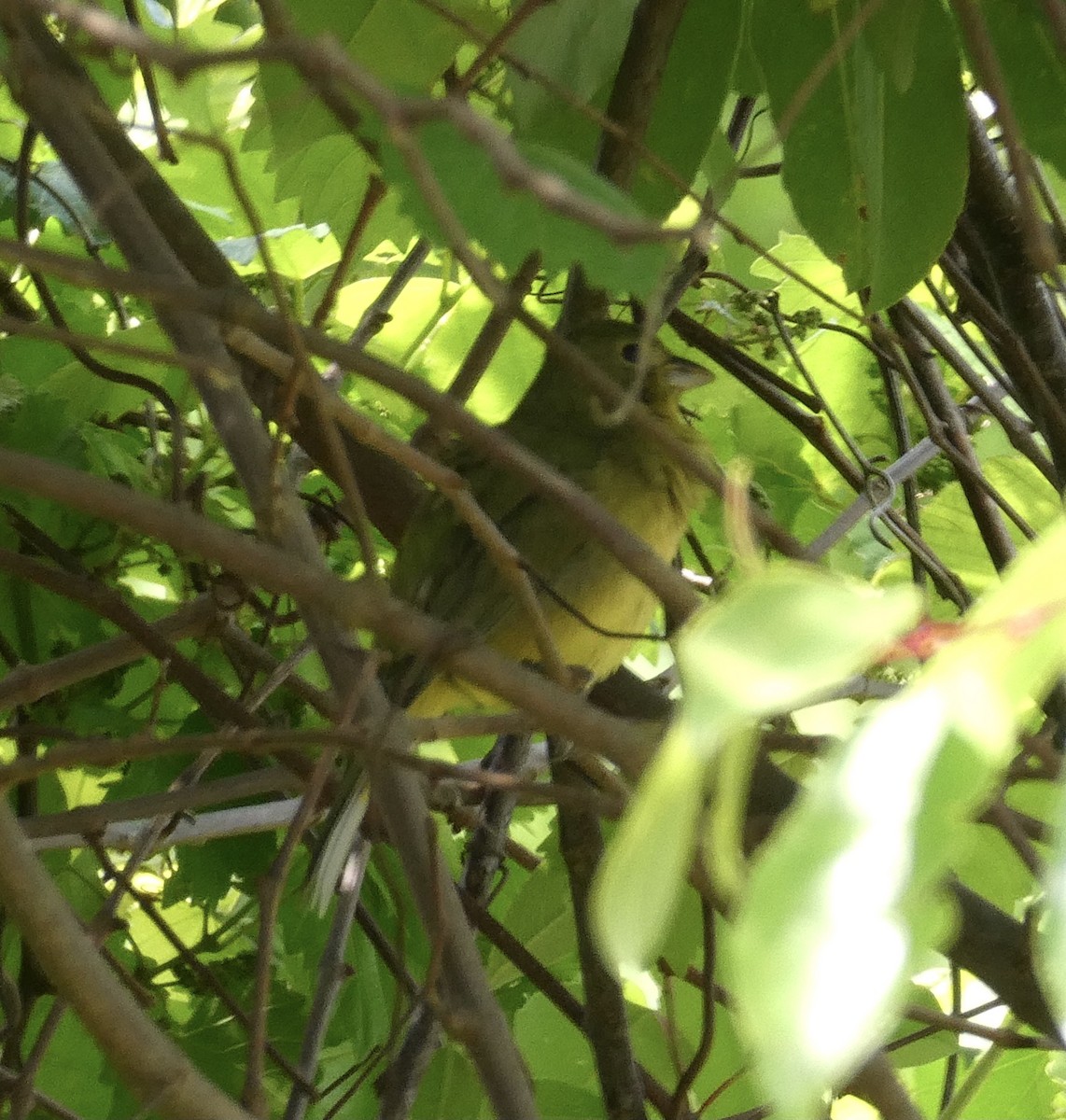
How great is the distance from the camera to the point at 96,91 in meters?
1.88

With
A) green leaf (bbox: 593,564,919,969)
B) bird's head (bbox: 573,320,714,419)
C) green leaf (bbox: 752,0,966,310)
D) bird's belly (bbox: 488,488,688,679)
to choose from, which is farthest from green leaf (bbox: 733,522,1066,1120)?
bird's head (bbox: 573,320,714,419)

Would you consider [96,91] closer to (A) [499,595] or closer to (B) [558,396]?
(A) [499,595]

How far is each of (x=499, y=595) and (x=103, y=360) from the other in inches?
32.0

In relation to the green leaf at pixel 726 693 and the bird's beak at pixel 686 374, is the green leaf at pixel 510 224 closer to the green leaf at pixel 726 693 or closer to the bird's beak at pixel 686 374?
the green leaf at pixel 726 693

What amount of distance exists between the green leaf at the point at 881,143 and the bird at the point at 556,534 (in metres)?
0.77

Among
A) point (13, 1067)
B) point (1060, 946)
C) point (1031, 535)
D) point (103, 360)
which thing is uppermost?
point (103, 360)

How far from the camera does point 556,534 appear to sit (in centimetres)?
293

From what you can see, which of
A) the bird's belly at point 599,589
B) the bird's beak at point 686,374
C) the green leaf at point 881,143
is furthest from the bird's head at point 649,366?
the green leaf at point 881,143

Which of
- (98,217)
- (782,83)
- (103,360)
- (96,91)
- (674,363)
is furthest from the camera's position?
(674,363)

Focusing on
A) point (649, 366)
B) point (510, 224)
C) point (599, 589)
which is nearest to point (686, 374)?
point (649, 366)

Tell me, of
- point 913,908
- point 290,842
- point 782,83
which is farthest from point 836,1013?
point 782,83

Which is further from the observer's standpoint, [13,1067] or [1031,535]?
[1031,535]

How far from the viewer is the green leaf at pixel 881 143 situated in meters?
1.75

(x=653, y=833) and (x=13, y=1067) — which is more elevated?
(x=13, y=1067)
